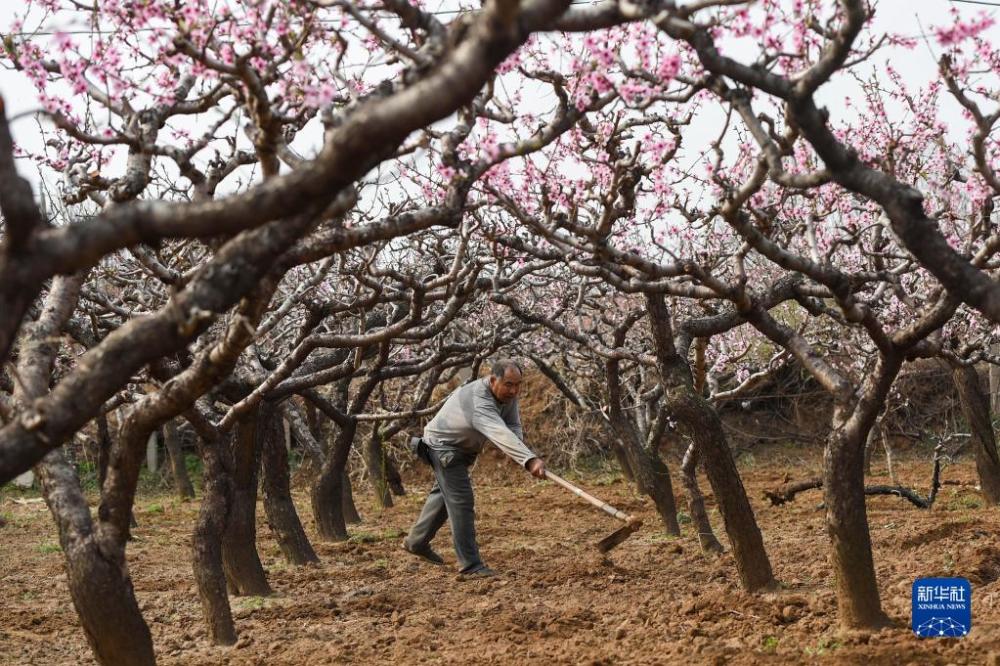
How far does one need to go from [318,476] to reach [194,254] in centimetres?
276

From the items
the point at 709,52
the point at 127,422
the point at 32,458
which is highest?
the point at 709,52

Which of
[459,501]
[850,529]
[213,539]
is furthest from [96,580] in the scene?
[459,501]

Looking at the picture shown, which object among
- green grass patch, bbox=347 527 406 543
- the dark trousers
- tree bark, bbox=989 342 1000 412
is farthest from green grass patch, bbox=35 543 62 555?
tree bark, bbox=989 342 1000 412

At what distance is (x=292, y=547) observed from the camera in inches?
412

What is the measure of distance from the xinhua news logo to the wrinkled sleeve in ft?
12.2

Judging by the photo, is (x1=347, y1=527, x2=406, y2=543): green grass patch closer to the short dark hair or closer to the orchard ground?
the orchard ground

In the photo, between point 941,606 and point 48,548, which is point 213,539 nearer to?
point 941,606

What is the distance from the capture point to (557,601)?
8.18 m

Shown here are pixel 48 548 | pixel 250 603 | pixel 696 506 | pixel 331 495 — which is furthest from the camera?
pixel 48 548

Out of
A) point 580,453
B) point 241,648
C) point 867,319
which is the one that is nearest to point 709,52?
point 867,319

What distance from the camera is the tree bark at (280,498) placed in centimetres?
1012

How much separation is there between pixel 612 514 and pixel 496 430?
44.1 inches

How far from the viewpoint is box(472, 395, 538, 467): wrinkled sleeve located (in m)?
8.78

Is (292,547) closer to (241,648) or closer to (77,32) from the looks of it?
(241,648)
